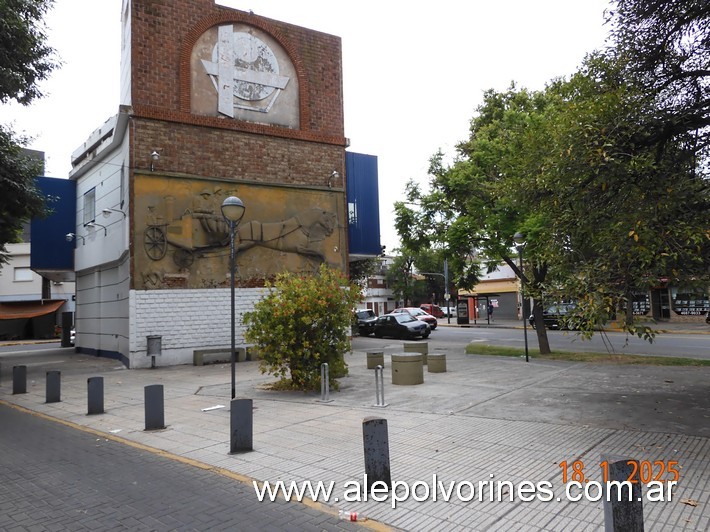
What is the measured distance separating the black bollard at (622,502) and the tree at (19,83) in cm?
1582

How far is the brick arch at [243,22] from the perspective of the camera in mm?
18641

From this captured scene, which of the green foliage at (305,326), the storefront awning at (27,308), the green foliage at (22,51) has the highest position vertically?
the green foliage at (22,51)

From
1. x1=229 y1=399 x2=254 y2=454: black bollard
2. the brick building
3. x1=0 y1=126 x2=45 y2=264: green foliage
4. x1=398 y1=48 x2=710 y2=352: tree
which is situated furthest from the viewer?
the brick building

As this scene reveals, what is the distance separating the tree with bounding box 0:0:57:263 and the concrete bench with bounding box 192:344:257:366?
6892 millimetres

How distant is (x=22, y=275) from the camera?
41.1 m

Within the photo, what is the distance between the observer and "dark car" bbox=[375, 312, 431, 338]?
89.5ft

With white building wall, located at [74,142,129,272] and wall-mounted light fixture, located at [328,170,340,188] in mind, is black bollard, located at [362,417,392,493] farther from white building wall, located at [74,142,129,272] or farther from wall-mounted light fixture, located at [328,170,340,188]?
wall-mounted light fixture, located at [328,170,340,188]

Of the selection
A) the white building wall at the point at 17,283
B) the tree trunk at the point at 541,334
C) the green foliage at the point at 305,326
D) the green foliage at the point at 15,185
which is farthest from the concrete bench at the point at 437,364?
the white building wall at the point at 17,283

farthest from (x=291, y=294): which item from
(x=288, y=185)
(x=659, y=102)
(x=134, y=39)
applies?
(x=134, y=39)

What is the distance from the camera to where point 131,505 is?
4.87 m

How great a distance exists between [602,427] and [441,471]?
120 inches

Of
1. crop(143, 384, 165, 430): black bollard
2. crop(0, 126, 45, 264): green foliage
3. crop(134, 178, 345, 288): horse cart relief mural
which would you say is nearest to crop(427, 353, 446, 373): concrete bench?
crop(143, 384, 165, 430): black bollard

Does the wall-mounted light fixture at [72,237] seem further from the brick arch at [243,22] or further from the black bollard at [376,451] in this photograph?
the black bollard at [376,451]

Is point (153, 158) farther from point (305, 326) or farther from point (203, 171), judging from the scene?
point (305, 326)
